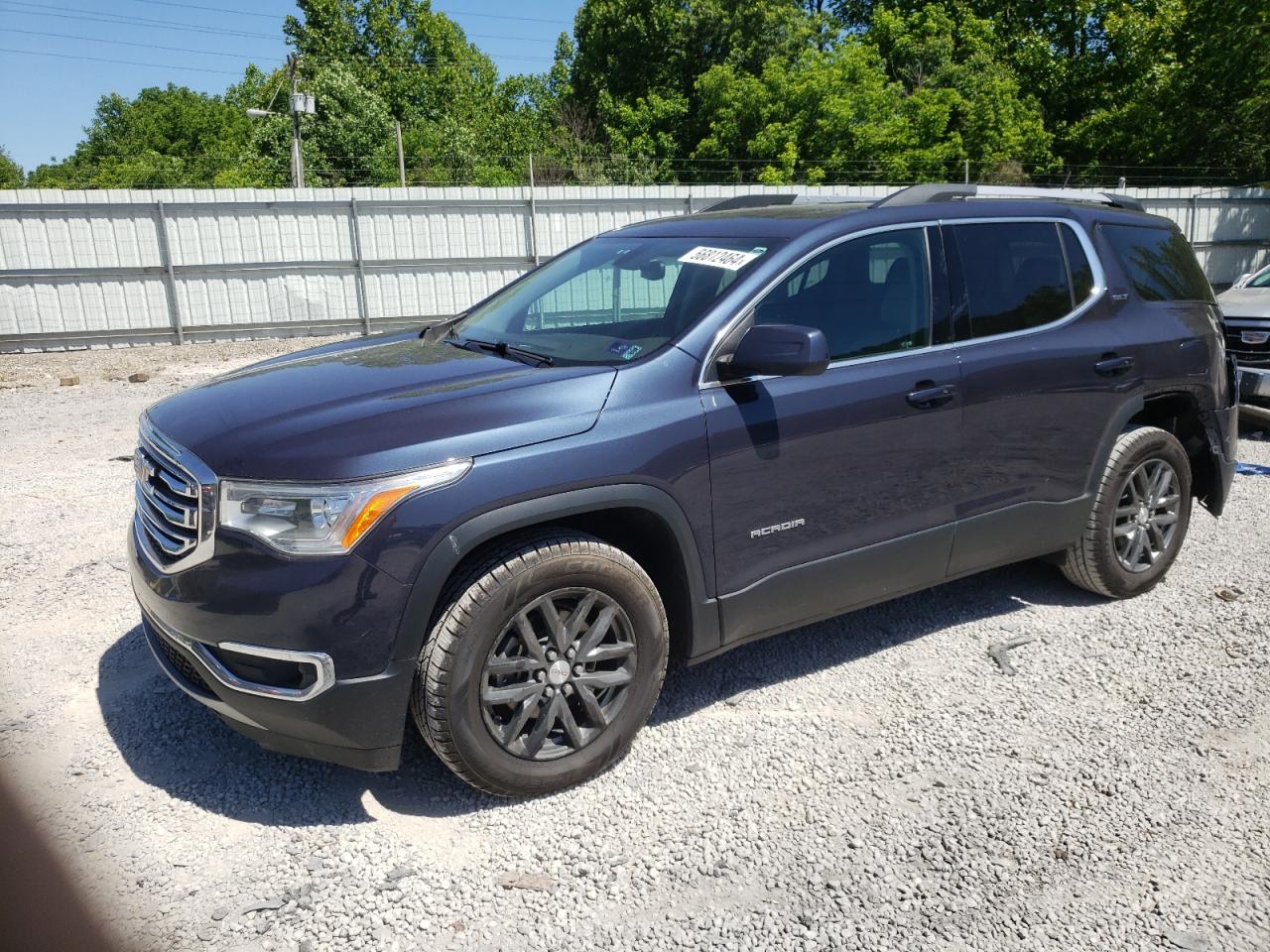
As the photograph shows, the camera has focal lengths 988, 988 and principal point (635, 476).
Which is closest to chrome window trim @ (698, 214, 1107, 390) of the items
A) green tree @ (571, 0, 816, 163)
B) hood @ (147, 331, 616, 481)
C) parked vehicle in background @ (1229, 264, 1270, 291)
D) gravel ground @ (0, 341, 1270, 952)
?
hood @ (147, 331, 616, 481)

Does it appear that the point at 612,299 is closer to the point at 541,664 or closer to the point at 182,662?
the point at 541,664

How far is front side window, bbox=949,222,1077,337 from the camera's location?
13.1ft

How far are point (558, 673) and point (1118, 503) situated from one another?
9.55 feet

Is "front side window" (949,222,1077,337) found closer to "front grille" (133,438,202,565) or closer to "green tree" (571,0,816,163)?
"front grille" (133,438,202,565)

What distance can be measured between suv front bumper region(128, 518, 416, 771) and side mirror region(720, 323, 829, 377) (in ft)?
4.32

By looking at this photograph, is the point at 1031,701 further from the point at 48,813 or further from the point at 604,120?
the point at 604,120

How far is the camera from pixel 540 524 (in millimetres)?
3049

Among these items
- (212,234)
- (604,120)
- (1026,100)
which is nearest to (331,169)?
(604,120)

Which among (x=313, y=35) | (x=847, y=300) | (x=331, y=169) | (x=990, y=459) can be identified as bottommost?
(x=990, y=459)

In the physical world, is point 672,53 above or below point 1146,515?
above

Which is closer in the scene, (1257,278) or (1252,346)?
(1252,346)

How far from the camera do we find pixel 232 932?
2.58m

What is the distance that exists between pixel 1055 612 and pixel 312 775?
3344 millimetres

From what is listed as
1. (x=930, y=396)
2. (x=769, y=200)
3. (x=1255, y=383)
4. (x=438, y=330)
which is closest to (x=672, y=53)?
(x=1255, y=383)
